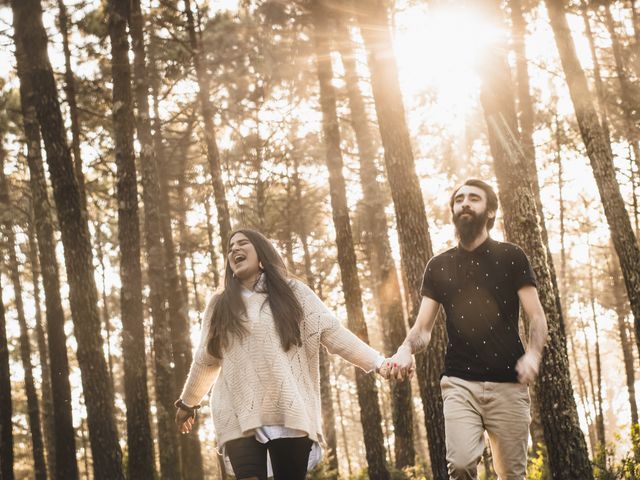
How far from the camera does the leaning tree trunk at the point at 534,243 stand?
8.00 meters

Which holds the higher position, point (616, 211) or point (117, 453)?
point (616, 211)

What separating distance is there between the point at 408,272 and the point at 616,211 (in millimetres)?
4330

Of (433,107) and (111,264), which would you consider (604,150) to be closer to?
(433,107)

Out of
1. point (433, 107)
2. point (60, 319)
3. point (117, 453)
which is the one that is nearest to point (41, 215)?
point (60, 319)

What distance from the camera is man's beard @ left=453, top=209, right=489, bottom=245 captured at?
526cm

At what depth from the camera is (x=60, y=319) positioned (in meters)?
14.9

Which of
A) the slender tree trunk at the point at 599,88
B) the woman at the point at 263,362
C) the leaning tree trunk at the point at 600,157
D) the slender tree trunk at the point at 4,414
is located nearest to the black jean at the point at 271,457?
the woman at the point at 263,362

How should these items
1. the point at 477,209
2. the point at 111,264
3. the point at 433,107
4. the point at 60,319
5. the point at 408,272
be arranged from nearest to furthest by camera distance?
the point at 477,209
the point at 408,272
the point at 60,319
the point at 433,107
the point at 111,264

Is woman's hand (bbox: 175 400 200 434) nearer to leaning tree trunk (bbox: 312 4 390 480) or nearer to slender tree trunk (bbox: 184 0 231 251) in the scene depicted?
leaning tree trunk (bbox: 312 4 390 480)

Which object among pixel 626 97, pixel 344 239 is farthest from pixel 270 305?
pixel 626 97

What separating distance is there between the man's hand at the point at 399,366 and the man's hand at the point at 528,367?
2.46 ft

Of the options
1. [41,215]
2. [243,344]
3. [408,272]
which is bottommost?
[243,344]

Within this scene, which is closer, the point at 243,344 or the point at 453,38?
the point at 243,344

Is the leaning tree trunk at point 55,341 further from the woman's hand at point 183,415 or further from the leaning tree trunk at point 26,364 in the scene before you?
the woman's hand at point 183,415
